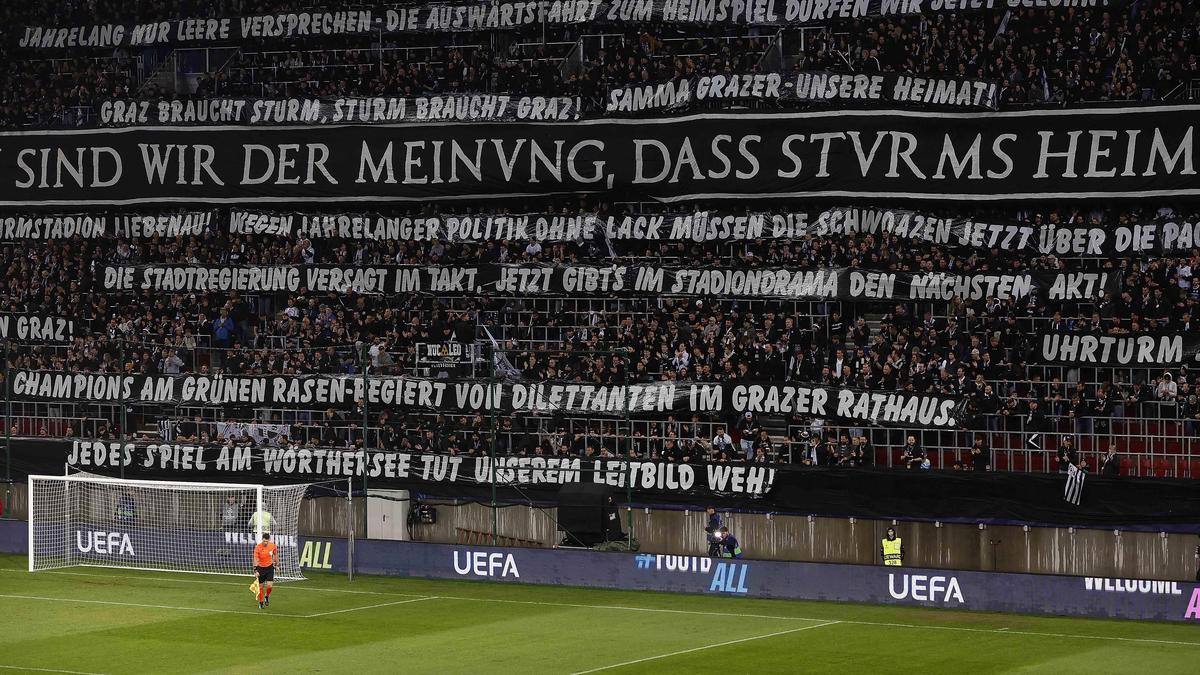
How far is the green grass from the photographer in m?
25.4

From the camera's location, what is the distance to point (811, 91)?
37344 millimetres

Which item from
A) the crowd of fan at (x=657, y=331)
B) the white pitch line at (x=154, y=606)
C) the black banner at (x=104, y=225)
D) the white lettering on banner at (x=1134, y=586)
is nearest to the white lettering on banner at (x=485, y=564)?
the crowd of fan at (x=657, y=331)

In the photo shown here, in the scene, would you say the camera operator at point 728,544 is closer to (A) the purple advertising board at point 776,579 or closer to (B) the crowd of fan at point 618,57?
(A) the purple advertising board at point 776,579

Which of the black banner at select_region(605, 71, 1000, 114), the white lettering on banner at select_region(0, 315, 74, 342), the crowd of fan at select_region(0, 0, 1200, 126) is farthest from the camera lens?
the white lettering on banner at select_region(0, 315, 74, 342)

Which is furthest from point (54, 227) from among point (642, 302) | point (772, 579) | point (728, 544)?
point (772, 579)

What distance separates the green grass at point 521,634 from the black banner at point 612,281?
740 centimetres

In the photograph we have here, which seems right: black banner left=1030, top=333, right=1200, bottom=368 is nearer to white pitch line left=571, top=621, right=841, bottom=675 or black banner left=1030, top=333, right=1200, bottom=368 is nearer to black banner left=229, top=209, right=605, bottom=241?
white pitch line left=571, top=621, right=841, bottom=675

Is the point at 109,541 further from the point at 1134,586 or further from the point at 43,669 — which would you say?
the point at 1134,586

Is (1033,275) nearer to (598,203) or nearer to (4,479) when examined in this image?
(598,203)

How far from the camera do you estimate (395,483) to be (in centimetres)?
3853

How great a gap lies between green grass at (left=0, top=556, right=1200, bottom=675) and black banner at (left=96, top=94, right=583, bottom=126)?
11.1 metres

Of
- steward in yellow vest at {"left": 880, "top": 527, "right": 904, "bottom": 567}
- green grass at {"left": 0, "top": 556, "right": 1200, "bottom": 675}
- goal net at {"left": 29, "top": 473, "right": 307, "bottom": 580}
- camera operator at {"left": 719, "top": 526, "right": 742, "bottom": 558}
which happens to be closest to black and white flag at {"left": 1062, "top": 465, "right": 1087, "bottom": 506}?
steward in yellow vest at {"left": 880, "top": 527, "right": 904, "bottom": 567}

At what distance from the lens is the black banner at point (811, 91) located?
35.6 metres

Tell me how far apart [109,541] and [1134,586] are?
19.7 m
